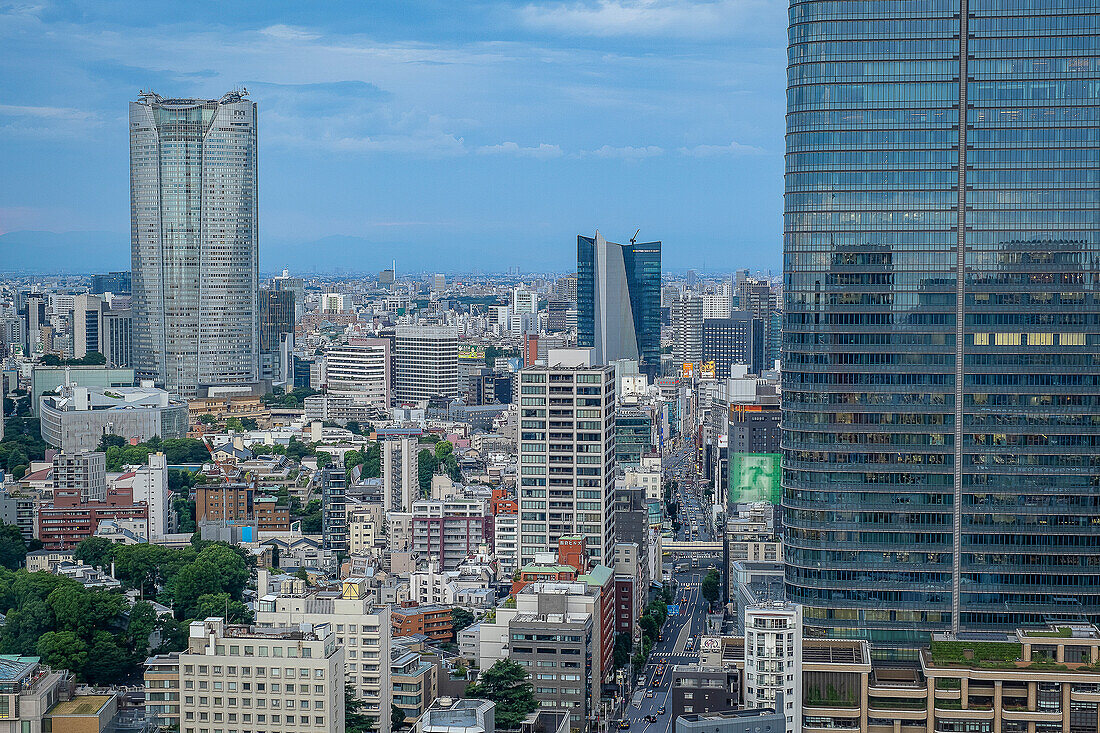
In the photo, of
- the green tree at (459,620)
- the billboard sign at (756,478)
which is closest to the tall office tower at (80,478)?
the green tree at (459,620)

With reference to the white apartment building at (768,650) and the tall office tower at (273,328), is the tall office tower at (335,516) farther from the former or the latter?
the tall office tower at (273,328)

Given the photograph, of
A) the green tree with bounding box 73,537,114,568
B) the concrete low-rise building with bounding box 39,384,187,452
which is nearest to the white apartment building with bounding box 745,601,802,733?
the green tree with bounding box 73,537,114,568

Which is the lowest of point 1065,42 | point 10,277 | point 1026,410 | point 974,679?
point 974,679

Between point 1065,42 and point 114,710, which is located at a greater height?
Answer: point 1065,42

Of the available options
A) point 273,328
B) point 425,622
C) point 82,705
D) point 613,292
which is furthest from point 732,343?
point 82,705

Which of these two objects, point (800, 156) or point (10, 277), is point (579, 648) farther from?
point (10, 277)

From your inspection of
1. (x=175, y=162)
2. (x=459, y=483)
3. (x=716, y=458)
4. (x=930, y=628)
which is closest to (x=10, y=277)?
(x=459, y=483)
